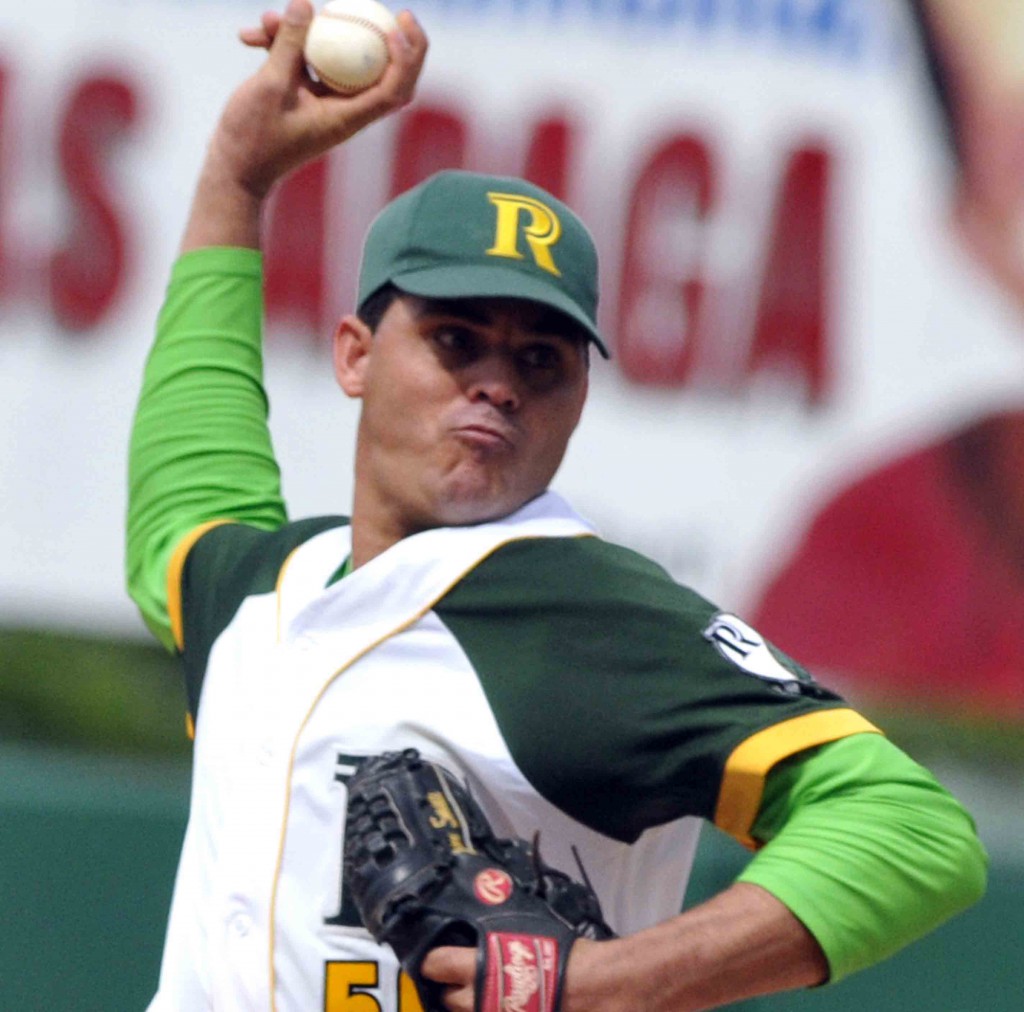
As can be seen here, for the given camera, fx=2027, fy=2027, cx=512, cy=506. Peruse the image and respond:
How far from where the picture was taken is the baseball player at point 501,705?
1596 mm

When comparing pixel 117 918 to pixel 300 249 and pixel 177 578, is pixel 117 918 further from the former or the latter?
pixel 300 249

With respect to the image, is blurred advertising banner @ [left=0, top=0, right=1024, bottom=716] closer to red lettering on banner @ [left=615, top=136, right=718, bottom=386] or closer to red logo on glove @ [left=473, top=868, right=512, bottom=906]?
red lettering on banner @ [left=615, top=136, right=718, bottom=386]

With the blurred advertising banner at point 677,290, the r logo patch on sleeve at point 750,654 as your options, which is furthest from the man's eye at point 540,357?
the blurred advertising banner at point 677,290

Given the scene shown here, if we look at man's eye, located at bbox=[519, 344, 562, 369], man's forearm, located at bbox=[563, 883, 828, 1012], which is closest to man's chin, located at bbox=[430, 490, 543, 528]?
man's eye, located at bbox=[519, 344, 562, 369]

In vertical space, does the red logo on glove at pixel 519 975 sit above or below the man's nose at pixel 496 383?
below

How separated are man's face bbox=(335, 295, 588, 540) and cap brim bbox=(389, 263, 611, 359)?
25 millimetres

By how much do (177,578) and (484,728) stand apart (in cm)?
55

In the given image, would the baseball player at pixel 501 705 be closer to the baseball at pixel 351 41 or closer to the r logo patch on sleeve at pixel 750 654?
the r logo patch on sleeve at pixel 750 654

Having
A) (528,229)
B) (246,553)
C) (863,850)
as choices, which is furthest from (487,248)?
(863,850)

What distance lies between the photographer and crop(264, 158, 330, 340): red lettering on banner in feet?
20.9

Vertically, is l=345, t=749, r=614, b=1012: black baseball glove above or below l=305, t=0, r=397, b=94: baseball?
below

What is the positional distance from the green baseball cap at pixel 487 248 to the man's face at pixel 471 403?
28 millimetres

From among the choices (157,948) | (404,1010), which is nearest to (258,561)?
(404,1010)

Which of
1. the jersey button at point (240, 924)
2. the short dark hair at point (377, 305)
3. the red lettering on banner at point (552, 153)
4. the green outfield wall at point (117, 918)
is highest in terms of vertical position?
the red lettering on banner at point (552, 153)
